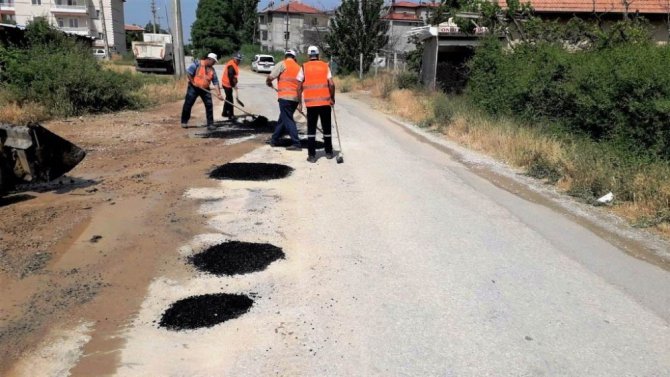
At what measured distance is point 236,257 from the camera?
5043 millimetres

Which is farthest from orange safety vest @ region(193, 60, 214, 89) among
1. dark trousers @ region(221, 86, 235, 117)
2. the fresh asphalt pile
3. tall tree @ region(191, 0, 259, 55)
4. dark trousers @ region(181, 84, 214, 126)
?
tall tree @ region(191, 0, 259, 55)

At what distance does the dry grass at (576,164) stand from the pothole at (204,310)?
4753 mm

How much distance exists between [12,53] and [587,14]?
19280 mm

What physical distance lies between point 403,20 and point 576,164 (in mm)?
60743

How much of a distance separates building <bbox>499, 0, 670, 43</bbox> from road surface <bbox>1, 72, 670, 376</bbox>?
16.3 m

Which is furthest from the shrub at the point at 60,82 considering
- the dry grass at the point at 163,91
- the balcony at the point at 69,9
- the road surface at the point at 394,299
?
the balcony at the point at 69,9

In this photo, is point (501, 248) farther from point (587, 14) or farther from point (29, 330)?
point (587, 14)

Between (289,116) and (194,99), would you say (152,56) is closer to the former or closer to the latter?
(194,99)

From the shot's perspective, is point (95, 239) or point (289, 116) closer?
point (95, 239)

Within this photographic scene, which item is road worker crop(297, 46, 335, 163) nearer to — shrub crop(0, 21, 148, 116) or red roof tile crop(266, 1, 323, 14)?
shrub crop(0, 21, 148, 116)

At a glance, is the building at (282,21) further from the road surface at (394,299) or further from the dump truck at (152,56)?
the road surface at (394,299)

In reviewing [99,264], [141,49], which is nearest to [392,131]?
[99,264]

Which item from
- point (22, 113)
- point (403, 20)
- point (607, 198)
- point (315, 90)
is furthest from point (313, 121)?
point (403, 20)

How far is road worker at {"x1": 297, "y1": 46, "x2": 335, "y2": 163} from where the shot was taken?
9.10 metres
